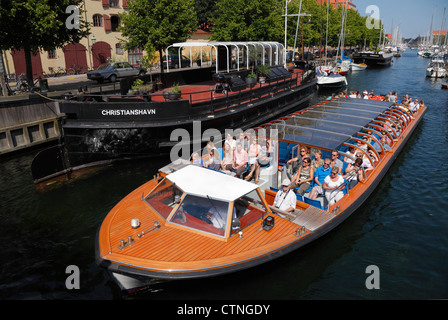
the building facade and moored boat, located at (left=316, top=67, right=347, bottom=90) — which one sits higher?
the building facade

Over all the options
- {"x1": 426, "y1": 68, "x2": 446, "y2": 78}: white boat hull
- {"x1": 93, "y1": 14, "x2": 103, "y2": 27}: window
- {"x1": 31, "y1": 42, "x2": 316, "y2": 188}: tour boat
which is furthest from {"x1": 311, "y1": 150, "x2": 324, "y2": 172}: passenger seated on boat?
{"x1": 426, "y1": 68, "x2": 446, "y2": 78}: white boat hull

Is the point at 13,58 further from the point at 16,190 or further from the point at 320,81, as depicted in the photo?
the point at 320,81

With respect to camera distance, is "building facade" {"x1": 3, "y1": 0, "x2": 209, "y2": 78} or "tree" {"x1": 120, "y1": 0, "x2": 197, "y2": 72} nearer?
"tree" {"x1": 120, "y1": 0, "x2": 197, "y2": 72}

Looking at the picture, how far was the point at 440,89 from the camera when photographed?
3609cm

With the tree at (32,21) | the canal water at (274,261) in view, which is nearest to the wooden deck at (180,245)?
the canal water at (274,261)

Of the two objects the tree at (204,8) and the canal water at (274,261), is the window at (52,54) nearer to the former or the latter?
the tree at (204,8)

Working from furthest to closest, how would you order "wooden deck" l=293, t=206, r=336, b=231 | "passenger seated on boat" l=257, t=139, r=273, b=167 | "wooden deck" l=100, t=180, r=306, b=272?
"passenger seated on boat" l=257, t=139, r=273, b=167 < "wooden deck" l=293, t=206, r=336, b=231 < "wooden deck" l=100, t=180, r=306, b=272

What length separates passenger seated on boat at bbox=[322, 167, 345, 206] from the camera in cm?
914

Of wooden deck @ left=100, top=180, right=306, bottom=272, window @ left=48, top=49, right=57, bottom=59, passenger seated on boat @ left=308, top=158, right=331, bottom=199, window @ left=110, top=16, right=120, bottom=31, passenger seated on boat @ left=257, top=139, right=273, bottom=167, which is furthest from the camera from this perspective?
window @ left=110, top=16, right=120, bottom=31

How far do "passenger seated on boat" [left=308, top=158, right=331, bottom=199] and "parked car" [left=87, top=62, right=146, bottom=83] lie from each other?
2201 centimetres

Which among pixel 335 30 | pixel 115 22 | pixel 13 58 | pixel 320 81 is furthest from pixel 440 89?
pixel 13 58

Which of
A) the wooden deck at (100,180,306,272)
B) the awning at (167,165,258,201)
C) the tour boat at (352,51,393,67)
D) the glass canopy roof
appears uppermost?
the tour boat at (352,51,393,67)

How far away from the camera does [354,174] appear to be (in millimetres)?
9766

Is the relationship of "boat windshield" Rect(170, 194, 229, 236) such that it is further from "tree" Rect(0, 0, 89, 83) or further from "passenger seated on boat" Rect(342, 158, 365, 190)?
"tree" Rect(0, 0, 89, 83)
